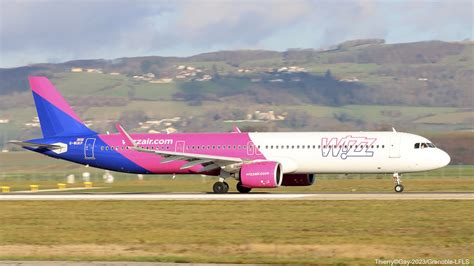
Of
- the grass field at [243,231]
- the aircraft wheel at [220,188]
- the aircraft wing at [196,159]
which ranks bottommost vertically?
the grass field at [243,231]

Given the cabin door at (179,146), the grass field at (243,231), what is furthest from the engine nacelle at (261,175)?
the grass field at (243,231)

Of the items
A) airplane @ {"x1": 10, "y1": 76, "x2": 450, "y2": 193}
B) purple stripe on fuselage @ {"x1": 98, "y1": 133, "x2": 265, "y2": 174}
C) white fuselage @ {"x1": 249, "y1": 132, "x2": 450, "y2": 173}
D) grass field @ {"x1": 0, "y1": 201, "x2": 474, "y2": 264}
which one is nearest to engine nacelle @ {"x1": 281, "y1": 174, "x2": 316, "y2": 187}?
airplane @ {"x1": 10, "y1": 76, "x2": 450, "y2": 193}

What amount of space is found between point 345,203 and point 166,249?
663 inches

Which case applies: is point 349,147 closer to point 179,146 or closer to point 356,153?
point 356,153

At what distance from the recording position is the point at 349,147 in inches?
2160

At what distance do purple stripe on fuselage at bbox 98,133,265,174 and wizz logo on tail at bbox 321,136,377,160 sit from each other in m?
→ 4.25

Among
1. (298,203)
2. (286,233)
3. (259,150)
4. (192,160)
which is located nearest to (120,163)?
(192,160)

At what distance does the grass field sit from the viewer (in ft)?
87.7

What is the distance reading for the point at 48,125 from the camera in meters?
63.6

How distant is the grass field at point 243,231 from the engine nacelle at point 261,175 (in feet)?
26.8

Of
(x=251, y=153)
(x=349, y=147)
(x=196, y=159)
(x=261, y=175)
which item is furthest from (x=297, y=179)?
(x=196, y=159)

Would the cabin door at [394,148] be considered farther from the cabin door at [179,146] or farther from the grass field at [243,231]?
the cabin door at [179,146]

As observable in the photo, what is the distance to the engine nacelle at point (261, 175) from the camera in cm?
5312

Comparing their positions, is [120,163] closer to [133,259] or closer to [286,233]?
[286,233]
